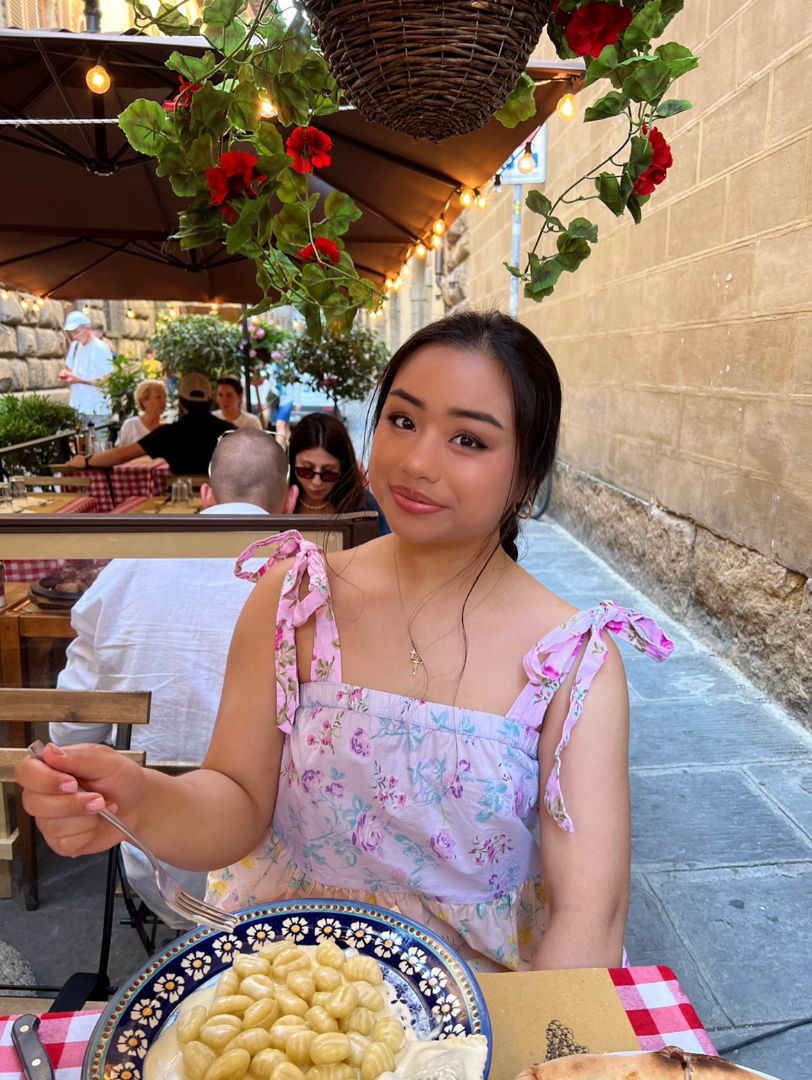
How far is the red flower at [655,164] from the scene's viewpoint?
1.21 meters

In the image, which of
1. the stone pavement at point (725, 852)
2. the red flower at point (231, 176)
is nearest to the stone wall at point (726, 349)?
the stone pavement at point (725, 852)

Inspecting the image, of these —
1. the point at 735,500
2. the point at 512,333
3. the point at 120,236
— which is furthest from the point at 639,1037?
the point at 120,236

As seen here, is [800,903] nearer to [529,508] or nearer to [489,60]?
[529,508]

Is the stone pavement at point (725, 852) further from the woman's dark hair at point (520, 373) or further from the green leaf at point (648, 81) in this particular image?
the green leaf at point (648, 81)

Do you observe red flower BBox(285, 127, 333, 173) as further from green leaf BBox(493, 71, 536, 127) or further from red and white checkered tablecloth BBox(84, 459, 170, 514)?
red and white checkered tablecloth BBox(84, 459, 170, 514)

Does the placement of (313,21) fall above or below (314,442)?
above

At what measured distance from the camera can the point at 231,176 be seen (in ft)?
3.94

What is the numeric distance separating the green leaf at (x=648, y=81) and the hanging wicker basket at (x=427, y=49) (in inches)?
5.4

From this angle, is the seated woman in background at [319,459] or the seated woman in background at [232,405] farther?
the seated woman in background at [232,405]

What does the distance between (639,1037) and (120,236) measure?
566 cm

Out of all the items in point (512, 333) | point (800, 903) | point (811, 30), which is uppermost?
point (811, 30)

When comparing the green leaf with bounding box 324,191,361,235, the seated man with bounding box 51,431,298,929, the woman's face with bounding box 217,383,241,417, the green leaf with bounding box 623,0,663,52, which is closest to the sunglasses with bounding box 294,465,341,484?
→ the seated man with bounding box 51,431,298,929

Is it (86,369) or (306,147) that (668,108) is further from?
(86,369)

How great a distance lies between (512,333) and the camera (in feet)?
4.43
